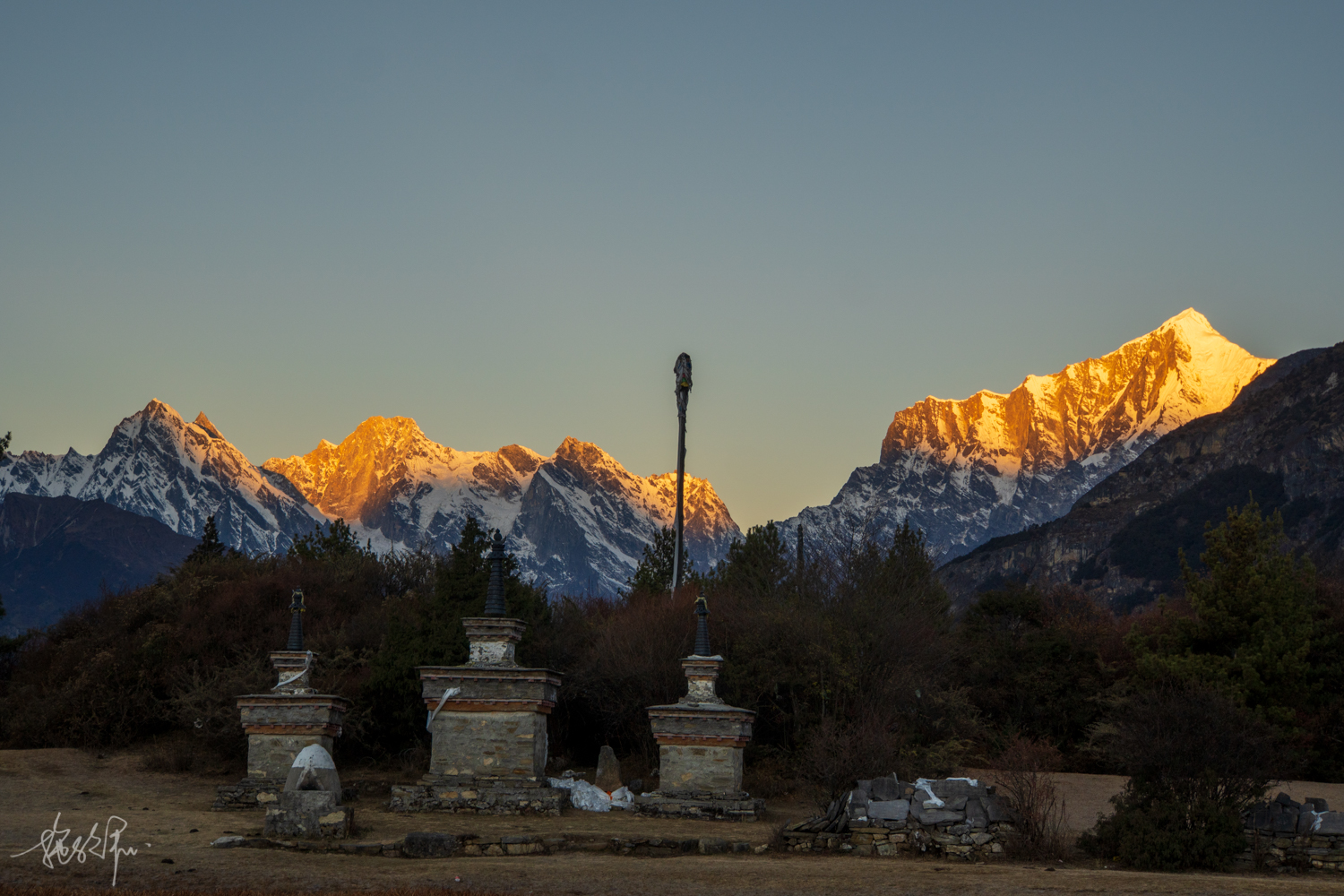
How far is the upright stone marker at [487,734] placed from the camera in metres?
21.2

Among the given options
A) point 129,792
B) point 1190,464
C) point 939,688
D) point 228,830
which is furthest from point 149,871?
point 1190,464

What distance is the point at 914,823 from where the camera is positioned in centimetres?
1650

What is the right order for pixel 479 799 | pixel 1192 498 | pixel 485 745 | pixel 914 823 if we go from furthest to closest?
1. pixel 1192 498
2. pixel 485 745
3. pixel 479 799
4. pixel 914 823

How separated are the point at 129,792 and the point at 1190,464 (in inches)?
6671

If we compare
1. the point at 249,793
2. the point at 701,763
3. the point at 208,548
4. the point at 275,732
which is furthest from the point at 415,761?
the point at 208,548

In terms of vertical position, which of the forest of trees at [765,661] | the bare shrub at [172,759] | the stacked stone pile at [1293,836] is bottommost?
the bare shrub at [172,759]

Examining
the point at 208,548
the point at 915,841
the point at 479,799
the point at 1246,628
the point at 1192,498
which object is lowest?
the point at 479,799

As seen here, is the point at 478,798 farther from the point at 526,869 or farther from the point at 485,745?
the point at 526,869

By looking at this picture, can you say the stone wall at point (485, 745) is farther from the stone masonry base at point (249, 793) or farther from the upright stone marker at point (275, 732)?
the stone masonry base at point (249, 793)

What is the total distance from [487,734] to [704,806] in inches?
167

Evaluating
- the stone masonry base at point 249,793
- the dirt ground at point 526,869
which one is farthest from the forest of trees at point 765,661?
the dirt ground at point 526,869

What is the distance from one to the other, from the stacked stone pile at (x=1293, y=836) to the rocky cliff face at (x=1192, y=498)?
109 metres
